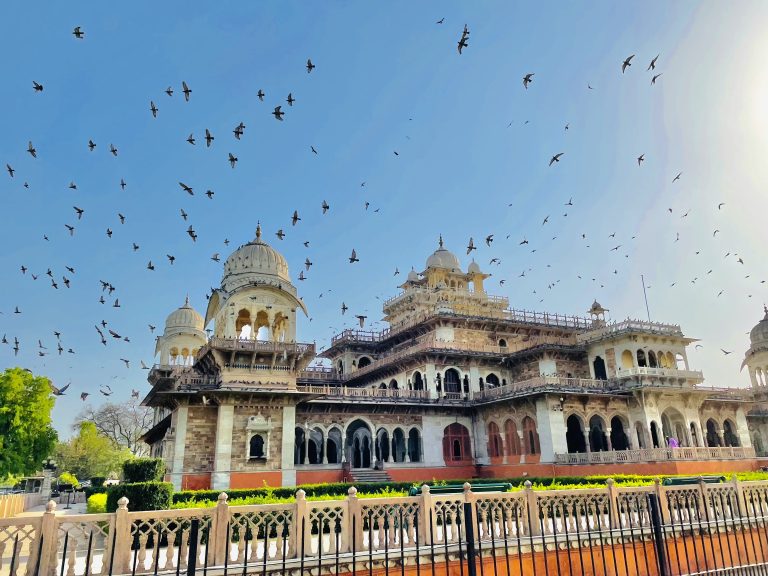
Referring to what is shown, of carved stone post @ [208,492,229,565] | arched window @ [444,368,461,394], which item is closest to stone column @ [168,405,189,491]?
arched window @ [444,368,461,394]

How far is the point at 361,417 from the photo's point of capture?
1202 inches

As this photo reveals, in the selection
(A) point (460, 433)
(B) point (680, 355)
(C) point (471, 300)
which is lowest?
(A) point (460, 433)

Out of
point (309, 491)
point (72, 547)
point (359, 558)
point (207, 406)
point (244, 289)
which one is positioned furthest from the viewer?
point (244, 289)

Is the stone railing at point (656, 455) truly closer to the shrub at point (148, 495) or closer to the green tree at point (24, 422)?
the shrub at point (148, 495)

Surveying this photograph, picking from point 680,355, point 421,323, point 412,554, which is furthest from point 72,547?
point 680,355

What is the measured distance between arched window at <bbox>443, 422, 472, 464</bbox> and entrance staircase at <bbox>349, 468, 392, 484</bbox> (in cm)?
536

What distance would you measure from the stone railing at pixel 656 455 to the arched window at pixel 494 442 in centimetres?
464

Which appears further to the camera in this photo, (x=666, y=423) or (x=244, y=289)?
(x=666, y=423)

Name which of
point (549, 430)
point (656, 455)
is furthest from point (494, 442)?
point (656, 455)

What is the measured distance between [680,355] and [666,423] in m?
4.72

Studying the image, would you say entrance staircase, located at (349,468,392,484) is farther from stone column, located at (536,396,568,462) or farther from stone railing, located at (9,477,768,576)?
stone railing, located at (9,477,768,576)

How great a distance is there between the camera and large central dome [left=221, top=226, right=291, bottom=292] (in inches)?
1133

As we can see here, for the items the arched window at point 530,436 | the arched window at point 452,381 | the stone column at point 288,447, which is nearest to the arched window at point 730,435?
the arched window at point 530,436

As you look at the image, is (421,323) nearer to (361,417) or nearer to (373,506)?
(361,417)
